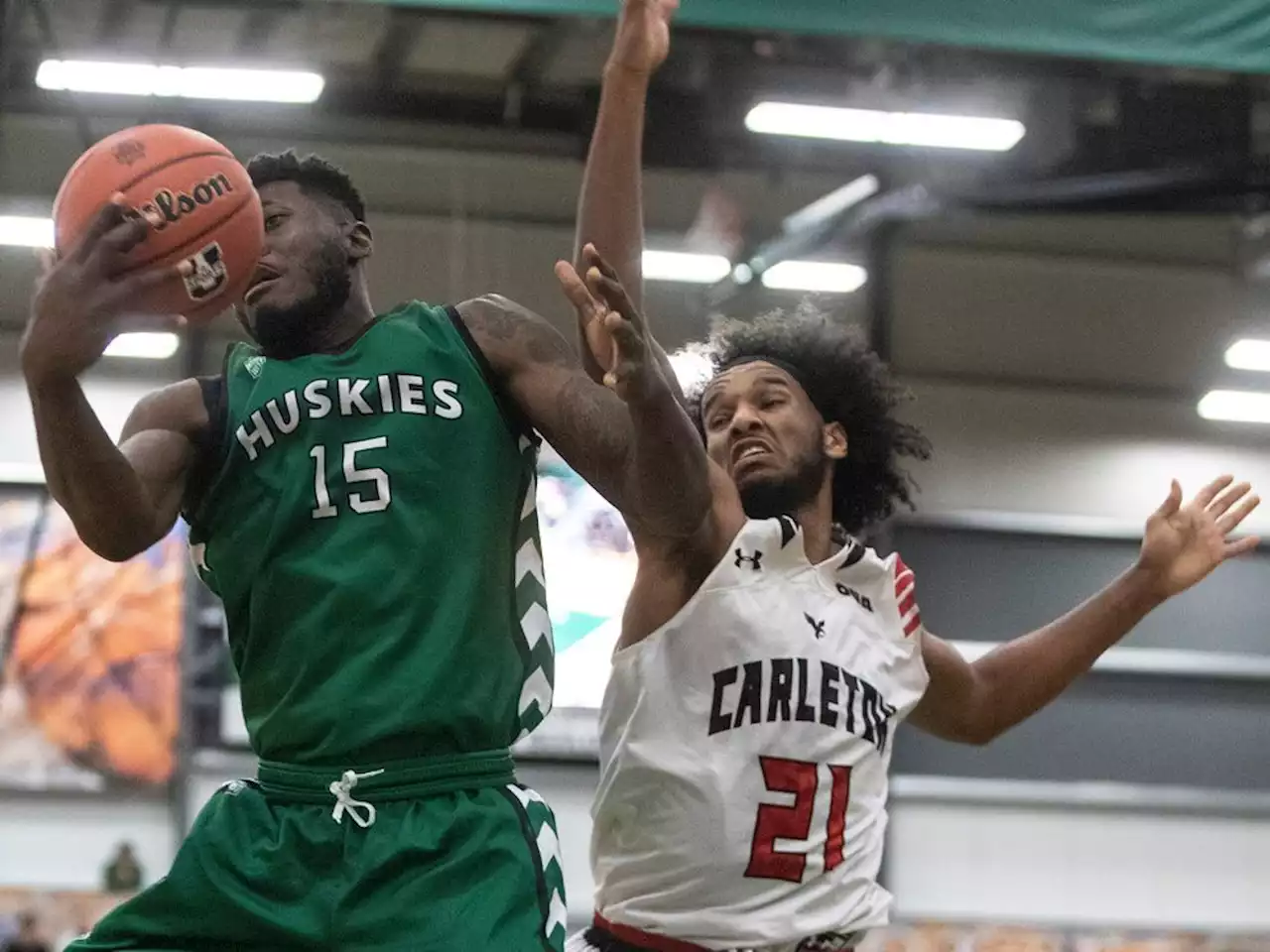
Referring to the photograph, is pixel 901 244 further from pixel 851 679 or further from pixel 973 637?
pixel 851 679

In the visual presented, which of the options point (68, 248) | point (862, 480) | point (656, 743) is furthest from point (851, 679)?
point (68, 248)

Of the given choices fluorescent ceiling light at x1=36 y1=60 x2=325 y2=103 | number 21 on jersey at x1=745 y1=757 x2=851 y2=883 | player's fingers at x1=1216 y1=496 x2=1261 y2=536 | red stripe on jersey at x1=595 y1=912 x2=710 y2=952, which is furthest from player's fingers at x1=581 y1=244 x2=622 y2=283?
fluorescent ceiling light at x1=36 y1=60 x2=325 y2=103

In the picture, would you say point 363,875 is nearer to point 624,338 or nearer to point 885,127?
point 624,338

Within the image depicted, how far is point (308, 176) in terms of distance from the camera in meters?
3.56

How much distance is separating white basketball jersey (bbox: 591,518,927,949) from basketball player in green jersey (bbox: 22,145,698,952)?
696 mm

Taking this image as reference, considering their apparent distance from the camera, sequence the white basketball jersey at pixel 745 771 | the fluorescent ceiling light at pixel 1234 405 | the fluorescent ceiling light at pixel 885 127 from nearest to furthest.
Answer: the white basketball jersey at pixel 745 771 → the fluorescent ceiling light at pixel 885 127 → the fluorescent ceiling light at pixel 1234 405

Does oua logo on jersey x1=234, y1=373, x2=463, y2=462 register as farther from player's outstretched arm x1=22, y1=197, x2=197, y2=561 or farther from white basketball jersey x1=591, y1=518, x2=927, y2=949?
white basketball jersey x1=591, y1=518, x2=927, y2=949

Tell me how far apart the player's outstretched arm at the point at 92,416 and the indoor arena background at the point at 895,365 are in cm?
846

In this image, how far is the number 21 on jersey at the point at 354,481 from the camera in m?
3.26

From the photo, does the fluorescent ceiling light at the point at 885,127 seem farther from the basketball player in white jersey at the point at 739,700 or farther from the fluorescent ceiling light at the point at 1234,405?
the basketball player in white jersey at the point at 739,700

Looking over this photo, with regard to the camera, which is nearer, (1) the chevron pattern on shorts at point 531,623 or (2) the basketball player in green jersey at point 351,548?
(2) the basketball player in green jersey at point 351,548

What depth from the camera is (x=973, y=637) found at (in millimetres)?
13289

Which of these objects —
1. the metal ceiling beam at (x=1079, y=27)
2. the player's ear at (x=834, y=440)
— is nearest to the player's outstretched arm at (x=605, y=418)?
the player's ear at (x=834, y=440)

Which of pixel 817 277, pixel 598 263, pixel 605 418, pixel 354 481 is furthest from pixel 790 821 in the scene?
pixel 817 277
